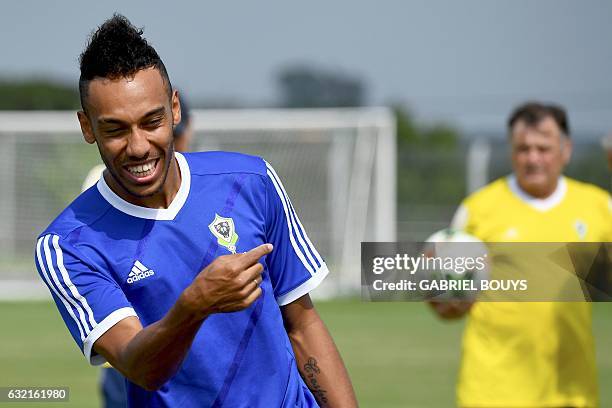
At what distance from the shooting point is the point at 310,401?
3684mm

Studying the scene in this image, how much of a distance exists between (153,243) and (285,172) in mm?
16061

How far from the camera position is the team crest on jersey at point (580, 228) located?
648 cm

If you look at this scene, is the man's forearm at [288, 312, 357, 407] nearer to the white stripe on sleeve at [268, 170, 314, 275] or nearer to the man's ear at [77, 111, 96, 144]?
the white stripe on sleeve at [268, 170, 314, 275]

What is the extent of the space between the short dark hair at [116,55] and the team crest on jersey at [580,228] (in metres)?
3.69

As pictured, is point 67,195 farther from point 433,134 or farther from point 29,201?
point 433,134

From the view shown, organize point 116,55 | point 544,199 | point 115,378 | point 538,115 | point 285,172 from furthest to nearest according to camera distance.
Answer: point 285,172 < point 538,115 < point 544,199 < point 115,378 < point 116,55

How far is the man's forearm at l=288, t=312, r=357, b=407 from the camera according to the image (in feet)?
12.2

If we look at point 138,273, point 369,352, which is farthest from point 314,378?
point 369,352

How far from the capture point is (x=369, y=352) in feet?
43.4

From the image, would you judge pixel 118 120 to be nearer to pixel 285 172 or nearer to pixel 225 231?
pixel 225 231

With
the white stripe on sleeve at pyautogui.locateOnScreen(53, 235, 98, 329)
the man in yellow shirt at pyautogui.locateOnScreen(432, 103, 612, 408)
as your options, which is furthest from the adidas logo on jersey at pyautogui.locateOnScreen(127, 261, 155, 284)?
the man in yellow shirt at pyautogui.locateOnScreen(432, 103, 612, 408)

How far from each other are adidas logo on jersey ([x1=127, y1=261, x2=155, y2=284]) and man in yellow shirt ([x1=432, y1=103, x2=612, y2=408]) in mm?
3164

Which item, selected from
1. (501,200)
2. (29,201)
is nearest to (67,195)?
(29,201)

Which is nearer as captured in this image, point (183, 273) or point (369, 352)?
point (183, 273)
